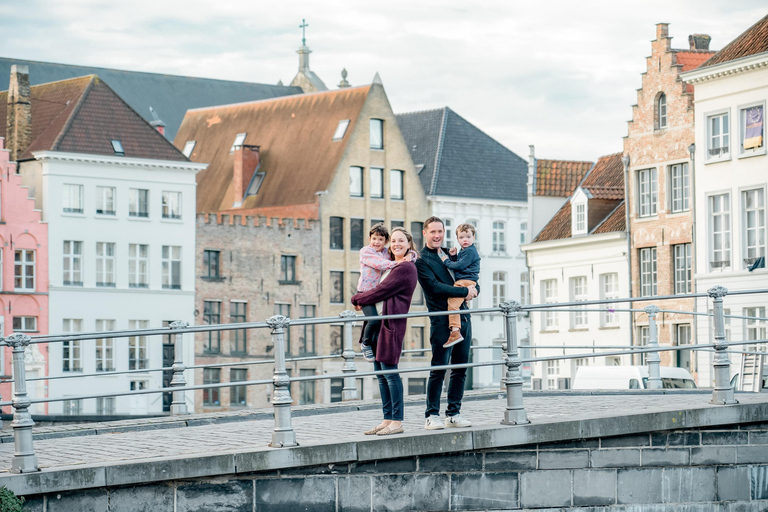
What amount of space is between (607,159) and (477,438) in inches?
1742

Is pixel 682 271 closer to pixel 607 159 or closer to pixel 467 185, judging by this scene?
pixel 607 159

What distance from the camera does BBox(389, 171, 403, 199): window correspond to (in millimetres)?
71500

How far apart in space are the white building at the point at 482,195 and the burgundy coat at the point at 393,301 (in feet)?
196

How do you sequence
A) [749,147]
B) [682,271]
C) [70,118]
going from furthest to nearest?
[70,118]
[682,271]
[749,147]

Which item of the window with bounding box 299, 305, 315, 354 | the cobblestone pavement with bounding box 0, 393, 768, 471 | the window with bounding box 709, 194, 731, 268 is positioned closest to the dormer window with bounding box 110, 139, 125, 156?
the window with bounding box 299, 305, 315, 354

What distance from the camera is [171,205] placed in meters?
63.8

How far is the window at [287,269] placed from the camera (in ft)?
222

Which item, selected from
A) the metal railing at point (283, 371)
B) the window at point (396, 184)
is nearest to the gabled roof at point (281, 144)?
the window at point (396, 184)

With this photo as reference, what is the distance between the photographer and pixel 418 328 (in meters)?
71.3

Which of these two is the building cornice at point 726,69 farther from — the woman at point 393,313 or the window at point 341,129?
the woman at point 393,313

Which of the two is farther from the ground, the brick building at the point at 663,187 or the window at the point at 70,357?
the brick building at the point at 663,187

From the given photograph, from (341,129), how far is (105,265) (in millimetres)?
14851

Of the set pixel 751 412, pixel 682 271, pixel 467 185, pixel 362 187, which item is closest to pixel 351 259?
Result: pixel 362 187

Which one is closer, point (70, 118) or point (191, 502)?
point (191, 502)
